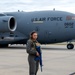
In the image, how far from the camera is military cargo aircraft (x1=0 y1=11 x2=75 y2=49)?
2739cm

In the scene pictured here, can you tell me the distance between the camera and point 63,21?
90.3 feet

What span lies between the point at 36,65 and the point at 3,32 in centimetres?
2083

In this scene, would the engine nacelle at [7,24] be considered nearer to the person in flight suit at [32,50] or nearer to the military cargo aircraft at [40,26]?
the military cargo aircraft at [40,26]

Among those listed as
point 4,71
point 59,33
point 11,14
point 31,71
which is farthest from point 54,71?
point 11,14

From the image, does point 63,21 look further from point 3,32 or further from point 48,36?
point 3,32

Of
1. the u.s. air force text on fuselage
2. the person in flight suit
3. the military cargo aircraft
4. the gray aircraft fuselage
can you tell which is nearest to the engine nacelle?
the military cargo aircraft

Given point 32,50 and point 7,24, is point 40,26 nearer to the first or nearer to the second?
point 7,24

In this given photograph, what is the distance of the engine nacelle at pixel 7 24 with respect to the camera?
2739 cm

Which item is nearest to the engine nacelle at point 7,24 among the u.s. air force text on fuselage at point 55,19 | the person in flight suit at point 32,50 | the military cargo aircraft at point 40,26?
the military cargo aircraft at point 40,26

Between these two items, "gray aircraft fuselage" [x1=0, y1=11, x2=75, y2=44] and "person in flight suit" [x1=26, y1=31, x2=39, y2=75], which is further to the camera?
"gray aircraft fuselage" [x1=0, y1=11, x2=75, y2=44]

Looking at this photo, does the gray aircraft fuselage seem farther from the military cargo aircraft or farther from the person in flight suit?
the person in flight suit

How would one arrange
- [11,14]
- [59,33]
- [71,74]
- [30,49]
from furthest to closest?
[11,14] < [59,33] < [71,74] < [30,49]

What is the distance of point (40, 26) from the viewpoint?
28109 mm

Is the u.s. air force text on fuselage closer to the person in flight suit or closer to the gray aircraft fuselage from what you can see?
the gray aircraft fuselage
